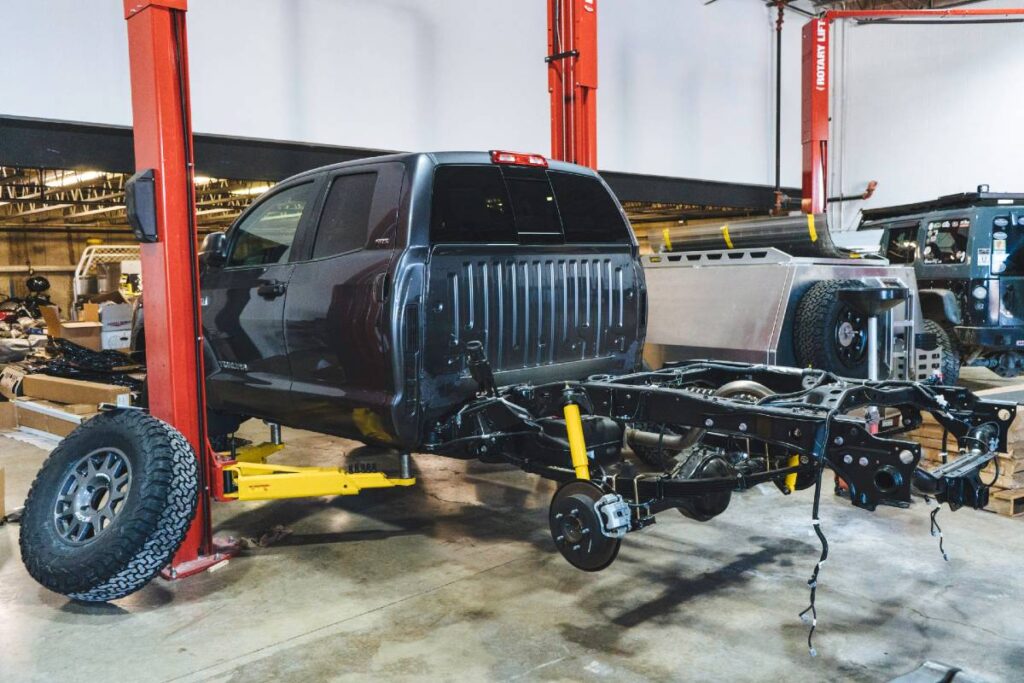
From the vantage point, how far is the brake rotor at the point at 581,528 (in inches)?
130

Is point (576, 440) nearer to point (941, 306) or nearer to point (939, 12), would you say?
point (941, 306)

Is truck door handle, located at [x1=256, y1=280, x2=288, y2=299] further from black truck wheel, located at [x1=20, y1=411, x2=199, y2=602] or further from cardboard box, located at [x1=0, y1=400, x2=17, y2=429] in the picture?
cardboard box, located at [x1=0, y1=400, x2=17, y2=429]

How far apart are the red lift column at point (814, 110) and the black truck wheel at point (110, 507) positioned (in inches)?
433

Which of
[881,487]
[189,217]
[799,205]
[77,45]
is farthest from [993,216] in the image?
[77,45]

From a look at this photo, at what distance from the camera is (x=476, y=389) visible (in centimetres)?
417

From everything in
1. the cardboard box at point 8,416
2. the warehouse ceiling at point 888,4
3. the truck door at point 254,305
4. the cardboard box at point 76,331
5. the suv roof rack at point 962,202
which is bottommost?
the cardboard box at point 8,416

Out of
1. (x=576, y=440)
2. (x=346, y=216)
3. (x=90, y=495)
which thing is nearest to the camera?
(x=576, y=440)

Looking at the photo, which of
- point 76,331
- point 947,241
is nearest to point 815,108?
point 947,241

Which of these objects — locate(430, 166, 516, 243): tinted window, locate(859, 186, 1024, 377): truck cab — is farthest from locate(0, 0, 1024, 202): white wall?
locate(430, 166, 516, 243): tinted window

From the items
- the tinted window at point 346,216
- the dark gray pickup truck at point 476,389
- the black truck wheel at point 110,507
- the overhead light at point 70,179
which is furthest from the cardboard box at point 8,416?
the tinted window at point 346,216

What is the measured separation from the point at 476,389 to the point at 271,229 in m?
1.64

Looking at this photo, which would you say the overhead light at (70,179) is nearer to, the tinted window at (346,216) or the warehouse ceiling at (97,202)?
the warehouse ceiling at (97,202)

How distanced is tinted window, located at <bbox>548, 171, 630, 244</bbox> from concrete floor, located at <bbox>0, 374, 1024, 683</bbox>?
5.55 feet

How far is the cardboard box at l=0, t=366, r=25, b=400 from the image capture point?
872cm
